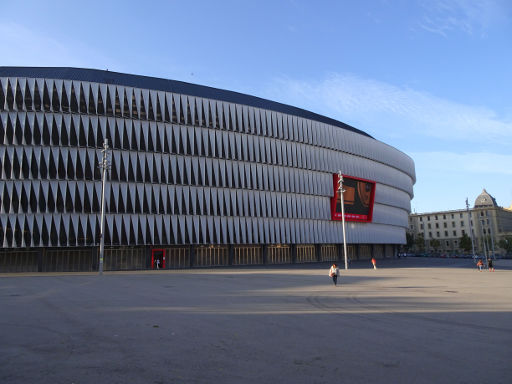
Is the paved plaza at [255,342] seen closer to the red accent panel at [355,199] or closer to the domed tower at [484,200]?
the red accent panel at [355,199]

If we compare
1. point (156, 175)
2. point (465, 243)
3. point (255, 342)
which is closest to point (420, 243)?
point (465, 243)

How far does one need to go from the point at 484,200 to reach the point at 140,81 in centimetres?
12913

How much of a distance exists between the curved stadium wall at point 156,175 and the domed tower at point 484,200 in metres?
92.9

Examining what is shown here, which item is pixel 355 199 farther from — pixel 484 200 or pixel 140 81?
pixel 484 200

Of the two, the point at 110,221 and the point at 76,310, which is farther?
the point at 110,221

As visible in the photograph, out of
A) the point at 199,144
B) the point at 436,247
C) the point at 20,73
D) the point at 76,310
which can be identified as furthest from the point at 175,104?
the point at 436,247

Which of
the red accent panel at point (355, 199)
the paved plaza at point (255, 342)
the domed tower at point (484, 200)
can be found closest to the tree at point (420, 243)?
the domed tower at point (484, 200)

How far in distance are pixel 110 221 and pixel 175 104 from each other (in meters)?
17.8

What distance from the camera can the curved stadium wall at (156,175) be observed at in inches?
1838

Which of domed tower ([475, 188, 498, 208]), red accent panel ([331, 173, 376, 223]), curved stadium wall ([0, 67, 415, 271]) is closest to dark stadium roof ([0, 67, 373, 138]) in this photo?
curved stadium wall ([0, 67, 415, 271])

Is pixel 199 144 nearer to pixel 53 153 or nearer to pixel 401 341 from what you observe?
pixel 53 153

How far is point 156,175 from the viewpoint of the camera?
52281 mm

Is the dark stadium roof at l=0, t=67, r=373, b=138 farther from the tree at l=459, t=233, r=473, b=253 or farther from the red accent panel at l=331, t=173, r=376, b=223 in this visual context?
the tree at l=459, t=233, r=473, b=253

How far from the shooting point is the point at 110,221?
48.8 m
